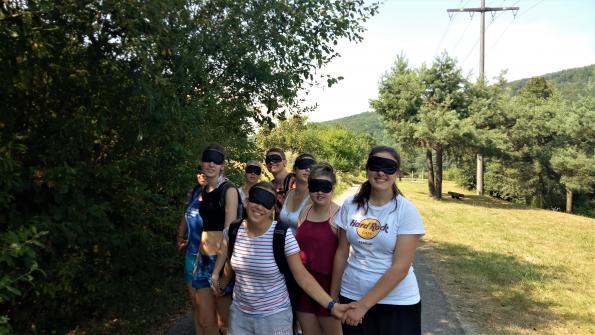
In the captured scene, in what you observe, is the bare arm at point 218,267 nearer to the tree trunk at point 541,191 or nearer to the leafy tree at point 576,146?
the leafy tree at point 576,146

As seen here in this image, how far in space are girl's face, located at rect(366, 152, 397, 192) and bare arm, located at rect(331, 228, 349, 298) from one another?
407 mm

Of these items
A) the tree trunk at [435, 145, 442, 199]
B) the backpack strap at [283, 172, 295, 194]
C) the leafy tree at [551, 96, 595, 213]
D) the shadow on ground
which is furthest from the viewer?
the leafy tree at [551, 96, 595, 213]

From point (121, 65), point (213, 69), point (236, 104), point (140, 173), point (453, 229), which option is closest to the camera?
point (121, 65)

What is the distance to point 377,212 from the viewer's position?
2945 mm

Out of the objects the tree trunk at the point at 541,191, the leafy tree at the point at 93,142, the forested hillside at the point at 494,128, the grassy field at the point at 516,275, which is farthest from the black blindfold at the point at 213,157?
the tree trunk at the point at 541,191

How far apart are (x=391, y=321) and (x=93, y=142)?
2597 millimetres

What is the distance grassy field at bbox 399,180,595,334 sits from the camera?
6152mm

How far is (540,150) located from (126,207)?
3057 centimetres

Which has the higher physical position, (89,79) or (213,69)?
(213,69)

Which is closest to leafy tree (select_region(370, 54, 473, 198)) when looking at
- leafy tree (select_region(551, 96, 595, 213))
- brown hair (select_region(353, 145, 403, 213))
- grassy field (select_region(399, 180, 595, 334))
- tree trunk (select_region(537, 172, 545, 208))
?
leafy tree (select_region(551, 96, 595, 213))

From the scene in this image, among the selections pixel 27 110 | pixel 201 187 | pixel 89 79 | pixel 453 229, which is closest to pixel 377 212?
pixel 201 187

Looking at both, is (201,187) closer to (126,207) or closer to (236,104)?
(126,207)

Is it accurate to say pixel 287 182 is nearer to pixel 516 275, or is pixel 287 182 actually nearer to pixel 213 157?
pixel 213 157

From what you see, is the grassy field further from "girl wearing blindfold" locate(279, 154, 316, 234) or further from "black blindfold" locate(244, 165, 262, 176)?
"black blindfold" locate(244, 165, 262, 176)
